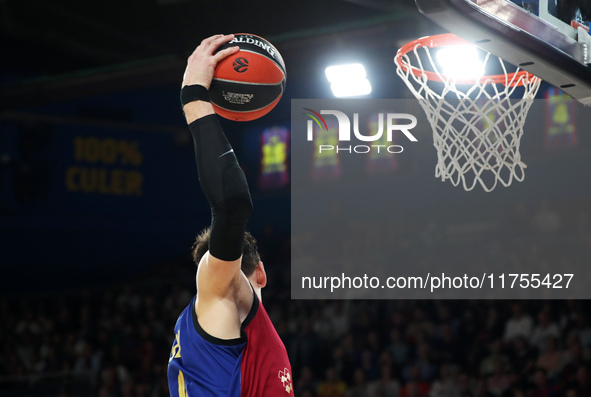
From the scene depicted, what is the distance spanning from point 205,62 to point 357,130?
32.4ft

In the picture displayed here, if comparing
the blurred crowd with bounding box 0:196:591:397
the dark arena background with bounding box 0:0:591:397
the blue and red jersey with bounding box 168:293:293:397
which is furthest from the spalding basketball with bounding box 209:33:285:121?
the blurred crowd with bounding box 0:196:591:397

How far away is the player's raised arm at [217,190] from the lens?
1.91 metres

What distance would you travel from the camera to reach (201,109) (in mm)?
2014

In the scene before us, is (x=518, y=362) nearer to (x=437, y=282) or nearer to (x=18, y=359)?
(x=437, y=282)

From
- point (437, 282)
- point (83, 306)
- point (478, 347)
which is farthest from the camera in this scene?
point (83, 306)

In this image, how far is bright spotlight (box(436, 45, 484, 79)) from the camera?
4879mm

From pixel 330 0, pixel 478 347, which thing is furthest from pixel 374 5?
pixel 478 347

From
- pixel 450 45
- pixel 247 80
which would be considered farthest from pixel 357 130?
pixel 247 80

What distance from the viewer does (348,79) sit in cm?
828

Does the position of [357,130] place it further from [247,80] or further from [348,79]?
[247,80]

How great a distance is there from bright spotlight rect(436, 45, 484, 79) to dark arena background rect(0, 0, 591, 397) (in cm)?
155

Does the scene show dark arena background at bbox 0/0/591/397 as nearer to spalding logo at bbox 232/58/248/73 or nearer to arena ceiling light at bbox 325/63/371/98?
arena ceiling light at bbox 325/63/371/98

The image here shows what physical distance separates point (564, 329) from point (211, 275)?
20.8ft

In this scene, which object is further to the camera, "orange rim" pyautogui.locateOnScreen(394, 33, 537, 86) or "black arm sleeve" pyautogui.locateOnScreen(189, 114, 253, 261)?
"orange rim" pyautogui.locateOnScreen(394, 33, 537, 86)
